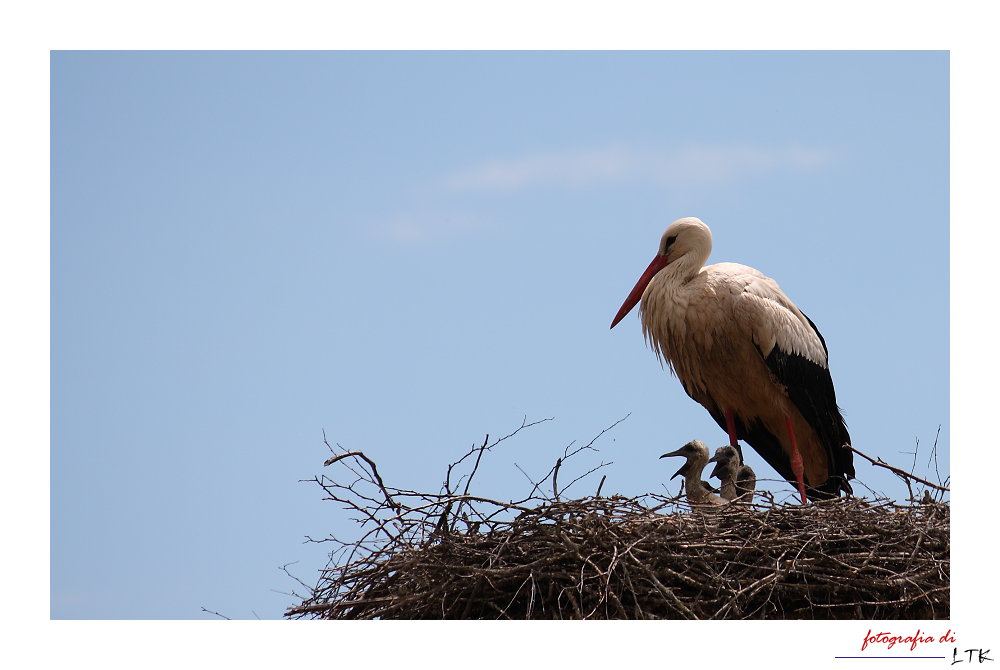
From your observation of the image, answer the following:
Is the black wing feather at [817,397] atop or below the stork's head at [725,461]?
atop

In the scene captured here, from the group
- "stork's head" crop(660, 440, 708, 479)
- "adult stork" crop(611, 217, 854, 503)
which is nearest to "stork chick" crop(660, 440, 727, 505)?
"stork's head" crop(660, 440, 708, 479)

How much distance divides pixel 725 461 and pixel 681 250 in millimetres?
1132

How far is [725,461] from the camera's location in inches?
200

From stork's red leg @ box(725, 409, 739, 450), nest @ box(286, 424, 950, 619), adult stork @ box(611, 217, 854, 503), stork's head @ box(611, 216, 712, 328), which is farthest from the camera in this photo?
stork's red leg @ box(725, 409, 739, 450)

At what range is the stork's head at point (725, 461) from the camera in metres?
5.06

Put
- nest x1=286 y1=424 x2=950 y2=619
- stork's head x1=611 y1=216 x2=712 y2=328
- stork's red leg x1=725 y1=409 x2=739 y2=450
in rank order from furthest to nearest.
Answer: stork's red leg x1=725 y1=409 x2=739 y2=450 → stork's head x1=611 y1=216 x2=712 y2=328 → nest x1=286 y1=424 x2=950 y2=619

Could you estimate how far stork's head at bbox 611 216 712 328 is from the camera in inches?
227

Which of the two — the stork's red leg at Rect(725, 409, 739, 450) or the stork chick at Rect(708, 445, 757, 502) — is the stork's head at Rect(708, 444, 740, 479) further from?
the stork's red leg at Rect(725, 409, 739, 450)

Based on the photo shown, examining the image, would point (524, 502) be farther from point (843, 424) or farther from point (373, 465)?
point (843, 424)

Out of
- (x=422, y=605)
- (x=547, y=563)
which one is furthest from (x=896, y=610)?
(x=422, y=605)

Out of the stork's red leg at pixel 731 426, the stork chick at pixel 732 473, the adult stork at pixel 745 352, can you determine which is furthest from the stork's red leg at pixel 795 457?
the stork chick at pixel 732 473

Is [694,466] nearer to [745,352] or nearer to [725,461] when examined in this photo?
[725,461]

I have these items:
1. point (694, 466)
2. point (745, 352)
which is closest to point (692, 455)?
point (694, 466)

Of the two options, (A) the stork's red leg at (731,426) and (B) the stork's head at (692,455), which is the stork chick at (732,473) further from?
(A) the stork's red leg at (731,426)
